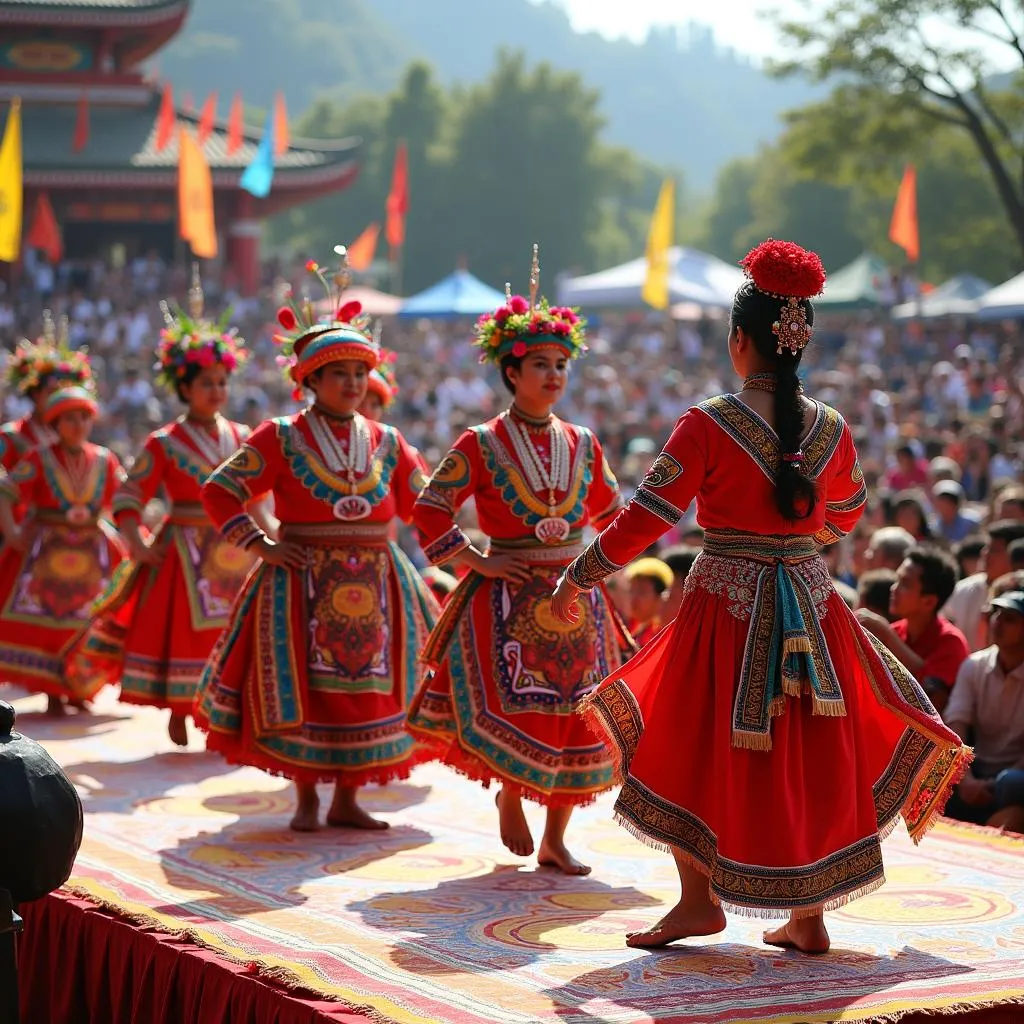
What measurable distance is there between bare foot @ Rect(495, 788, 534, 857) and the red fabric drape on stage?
52.7 inches

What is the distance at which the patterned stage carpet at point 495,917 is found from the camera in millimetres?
4137

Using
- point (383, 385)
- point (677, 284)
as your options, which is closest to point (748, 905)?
point (383, 385)

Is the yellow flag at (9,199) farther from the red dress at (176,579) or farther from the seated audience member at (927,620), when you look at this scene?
the seated audience member at (927,620)

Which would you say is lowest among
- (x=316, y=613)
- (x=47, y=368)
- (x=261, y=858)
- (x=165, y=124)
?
(x=261, y=858)

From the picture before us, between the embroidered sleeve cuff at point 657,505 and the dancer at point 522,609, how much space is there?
1.27 metres

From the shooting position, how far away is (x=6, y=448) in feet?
29.9

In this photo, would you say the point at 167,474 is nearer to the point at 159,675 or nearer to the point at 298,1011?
the point at 159,675

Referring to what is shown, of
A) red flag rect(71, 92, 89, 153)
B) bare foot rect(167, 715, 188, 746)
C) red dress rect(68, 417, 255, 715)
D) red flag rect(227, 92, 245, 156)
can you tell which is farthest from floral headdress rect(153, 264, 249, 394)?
red flag rect(71, 92, 89, 153)

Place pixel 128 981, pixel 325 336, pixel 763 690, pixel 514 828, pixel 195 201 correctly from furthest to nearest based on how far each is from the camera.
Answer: pixel 195 201
pixel 325 336
pixel 514 828
pixel 128 981
pixel 763 690

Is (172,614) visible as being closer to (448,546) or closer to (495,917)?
(448,546)

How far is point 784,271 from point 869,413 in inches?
523

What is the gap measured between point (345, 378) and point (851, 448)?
2.18 metres

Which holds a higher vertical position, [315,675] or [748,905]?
[315,675]

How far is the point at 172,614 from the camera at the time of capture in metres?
7.97
